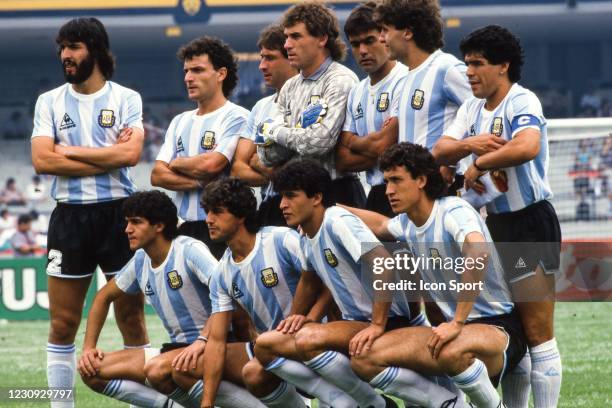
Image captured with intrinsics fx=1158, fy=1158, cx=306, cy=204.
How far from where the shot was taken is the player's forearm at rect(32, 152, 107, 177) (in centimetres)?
604

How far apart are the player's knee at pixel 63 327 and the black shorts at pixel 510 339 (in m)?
2.22

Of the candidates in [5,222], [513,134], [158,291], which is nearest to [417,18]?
[513,134]

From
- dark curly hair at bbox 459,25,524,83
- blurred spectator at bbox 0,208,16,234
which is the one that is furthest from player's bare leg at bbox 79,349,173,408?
blurred spectator at bbox 0,208,16,234

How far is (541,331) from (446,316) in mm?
455

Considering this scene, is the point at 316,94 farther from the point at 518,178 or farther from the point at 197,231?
the point at 518,178

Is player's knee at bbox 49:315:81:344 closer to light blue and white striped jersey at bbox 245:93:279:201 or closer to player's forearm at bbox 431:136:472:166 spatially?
light blue and white striped jersey at bbox 245:93:279:201

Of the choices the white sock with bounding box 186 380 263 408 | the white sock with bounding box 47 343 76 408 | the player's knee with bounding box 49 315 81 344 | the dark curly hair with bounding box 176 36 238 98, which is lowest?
the white sock with bounding box 47 343 76 408

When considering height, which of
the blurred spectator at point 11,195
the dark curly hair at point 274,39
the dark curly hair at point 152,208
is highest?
the dark curly hair at point 274,39

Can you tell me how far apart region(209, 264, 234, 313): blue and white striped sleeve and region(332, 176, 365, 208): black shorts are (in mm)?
756

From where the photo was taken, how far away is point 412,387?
5121 mm

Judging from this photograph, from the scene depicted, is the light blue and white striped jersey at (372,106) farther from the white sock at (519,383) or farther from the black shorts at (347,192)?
the white sock at (519,383)

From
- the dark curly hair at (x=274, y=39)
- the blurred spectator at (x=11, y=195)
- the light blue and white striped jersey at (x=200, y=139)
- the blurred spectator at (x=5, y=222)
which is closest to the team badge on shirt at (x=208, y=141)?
the light blue and white striped jersey at (x=200, y=139)

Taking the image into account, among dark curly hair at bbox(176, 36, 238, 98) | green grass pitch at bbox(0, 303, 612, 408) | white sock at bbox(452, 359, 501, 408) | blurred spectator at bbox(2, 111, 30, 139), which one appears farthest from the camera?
blurred spectator at bbox(2, 111, 30, 139)

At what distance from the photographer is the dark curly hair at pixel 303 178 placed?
5320mm
